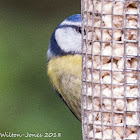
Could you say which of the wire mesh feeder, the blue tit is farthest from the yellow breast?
the wire mesh feeder

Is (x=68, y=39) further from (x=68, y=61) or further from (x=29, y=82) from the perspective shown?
(x=29, y=82)

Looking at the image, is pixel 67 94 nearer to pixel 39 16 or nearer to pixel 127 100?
pixel 127 100

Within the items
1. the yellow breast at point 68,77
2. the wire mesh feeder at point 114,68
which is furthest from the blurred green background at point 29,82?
the wire mesh feeder at point 114,68

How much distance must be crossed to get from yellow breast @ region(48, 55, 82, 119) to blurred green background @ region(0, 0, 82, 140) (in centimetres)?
118

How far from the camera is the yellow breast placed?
2.73 m

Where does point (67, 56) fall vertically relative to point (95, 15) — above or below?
below

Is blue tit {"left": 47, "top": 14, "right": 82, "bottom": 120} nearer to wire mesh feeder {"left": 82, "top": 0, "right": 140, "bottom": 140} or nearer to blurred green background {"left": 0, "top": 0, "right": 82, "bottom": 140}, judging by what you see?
wire mesh feeder {"left": 82, "top": 0, "right": 140, "bottom": 140}

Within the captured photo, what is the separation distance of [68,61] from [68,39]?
130mm

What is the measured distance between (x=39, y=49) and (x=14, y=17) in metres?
0.44

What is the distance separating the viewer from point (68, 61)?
9.06 ft

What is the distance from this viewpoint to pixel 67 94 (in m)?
2.82

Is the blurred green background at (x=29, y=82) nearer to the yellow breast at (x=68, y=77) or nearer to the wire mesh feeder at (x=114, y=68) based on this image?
the yellow breast at (x=68, y=77)

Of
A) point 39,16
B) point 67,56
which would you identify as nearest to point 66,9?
point 39,16

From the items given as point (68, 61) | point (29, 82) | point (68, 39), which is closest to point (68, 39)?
point (68, 39)
